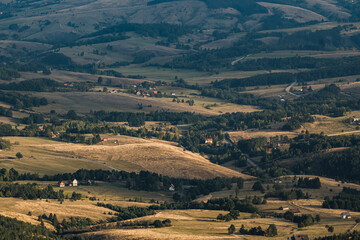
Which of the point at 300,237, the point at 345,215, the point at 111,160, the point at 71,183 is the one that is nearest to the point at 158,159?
the point at 111,160

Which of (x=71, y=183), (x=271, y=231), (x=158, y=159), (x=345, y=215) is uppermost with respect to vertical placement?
(x=271, y=231)

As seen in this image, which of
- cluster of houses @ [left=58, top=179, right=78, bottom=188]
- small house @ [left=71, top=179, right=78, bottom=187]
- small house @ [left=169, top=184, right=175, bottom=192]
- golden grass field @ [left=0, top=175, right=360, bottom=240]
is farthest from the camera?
small house @ [left=169, top=184, right=175, bottom=192]

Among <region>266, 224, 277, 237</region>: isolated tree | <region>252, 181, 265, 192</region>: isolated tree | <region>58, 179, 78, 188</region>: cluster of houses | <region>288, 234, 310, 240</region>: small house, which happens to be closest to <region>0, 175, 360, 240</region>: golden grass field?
<region>266, 224, 277, 237</region>: isolated tree

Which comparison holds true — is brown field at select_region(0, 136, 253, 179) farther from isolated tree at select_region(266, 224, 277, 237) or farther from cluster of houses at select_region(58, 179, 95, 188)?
isolated tree at select_region(266, 224, 277, 237)

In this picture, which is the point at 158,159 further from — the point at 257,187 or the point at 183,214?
the point at 183,214

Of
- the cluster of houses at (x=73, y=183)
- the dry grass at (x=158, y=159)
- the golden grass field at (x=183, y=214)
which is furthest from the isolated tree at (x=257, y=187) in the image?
the cluster of houses at (x=73, y=183)

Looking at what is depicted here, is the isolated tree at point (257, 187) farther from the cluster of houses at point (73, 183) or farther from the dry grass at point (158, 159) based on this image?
the cluster of houses at point (73, 183)

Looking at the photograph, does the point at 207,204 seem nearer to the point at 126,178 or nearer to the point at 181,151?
the point at 126,178

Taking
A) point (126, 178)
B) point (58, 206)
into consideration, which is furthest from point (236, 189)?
point (58, 206)
